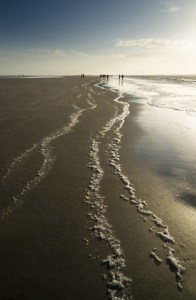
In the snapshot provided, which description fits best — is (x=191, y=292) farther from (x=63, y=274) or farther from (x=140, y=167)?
(x=140, y=167)

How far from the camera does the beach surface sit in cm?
261

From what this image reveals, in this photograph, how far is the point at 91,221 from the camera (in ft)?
12.1

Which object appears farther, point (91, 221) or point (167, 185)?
point (167, 185)

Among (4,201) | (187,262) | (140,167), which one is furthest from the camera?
(140,167)

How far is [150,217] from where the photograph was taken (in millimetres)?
3809

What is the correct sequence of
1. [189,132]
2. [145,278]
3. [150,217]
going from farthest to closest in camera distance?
[189,132] → [150,217] → [145,278]

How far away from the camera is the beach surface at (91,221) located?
2.61 metres

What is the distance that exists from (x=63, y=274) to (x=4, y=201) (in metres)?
2.38

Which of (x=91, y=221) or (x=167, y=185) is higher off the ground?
(x=167, y=185)

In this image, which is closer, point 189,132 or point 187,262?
point 187,262

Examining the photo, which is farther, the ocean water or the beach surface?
the ocean water

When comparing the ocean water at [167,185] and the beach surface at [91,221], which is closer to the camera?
the beach surface at [91,221]

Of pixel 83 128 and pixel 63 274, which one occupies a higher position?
pixel 83 128

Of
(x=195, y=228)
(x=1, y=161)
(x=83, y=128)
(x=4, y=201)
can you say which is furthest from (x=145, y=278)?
(x=83, y=128)
